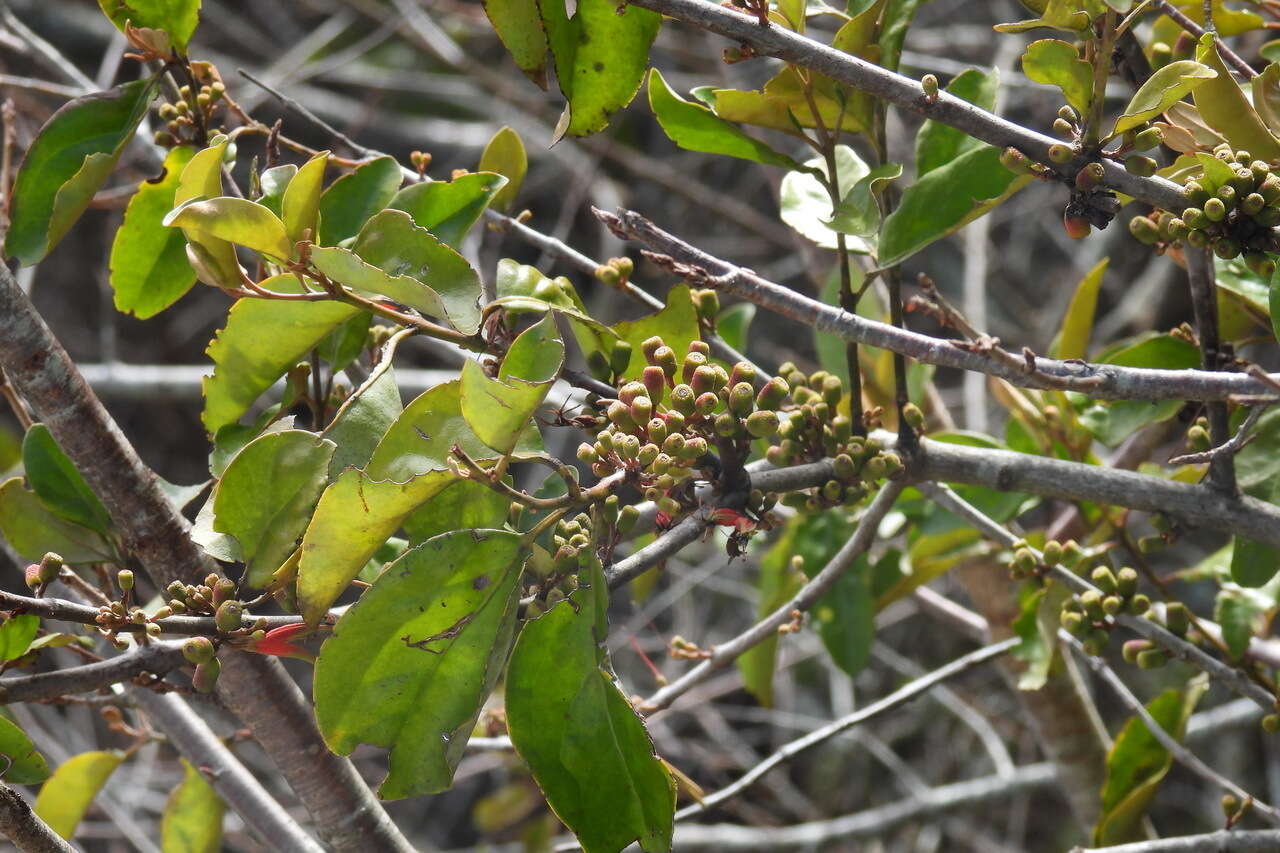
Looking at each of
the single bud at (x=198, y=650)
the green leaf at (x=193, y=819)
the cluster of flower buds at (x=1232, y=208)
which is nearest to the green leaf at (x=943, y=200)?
the cluster of flower buds at (x=1232, y=208)

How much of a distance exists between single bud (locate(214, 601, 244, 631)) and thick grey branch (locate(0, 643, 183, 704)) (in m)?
0.05

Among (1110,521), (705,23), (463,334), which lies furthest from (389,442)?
(1110,521)

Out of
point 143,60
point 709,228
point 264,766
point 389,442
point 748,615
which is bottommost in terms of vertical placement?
point 264,766

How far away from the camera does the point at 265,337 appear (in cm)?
81

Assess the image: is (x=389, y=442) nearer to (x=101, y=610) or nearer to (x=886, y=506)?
(x=101, y=610)

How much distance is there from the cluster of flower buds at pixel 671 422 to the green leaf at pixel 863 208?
0.13 m

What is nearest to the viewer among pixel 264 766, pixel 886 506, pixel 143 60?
pixel 143 60

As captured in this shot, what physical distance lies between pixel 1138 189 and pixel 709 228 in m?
2.81

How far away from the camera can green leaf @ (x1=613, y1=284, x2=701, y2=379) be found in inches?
36.0

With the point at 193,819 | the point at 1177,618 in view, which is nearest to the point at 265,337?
the point at 193,819

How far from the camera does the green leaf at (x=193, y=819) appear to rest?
4.00 ft

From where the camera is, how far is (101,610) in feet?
2.40

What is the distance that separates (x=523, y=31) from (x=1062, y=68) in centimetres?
38

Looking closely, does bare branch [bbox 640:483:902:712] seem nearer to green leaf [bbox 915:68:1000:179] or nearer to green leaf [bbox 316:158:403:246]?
green leaf [bbox 915:68:1000:179]
